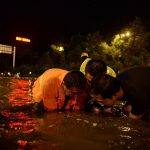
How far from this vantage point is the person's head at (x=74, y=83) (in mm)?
6716

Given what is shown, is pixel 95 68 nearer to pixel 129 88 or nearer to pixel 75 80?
pixel 75 80

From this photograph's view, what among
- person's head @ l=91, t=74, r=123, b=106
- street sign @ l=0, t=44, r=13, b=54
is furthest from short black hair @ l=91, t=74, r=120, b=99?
street sign @ l=0, t=44, r=13, b=54

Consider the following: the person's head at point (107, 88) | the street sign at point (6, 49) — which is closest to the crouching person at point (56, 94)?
the person's head at point (107, 88)

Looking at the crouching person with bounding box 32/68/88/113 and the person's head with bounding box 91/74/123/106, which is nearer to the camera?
the person's head with bounding box 91/74/123/106

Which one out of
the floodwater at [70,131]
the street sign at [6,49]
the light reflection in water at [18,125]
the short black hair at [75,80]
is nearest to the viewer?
the floodwater at [70,131]

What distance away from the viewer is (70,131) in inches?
239

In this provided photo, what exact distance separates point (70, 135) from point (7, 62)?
34.4 m

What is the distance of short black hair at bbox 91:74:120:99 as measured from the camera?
4.50 meters

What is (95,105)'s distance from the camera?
836 centimetres

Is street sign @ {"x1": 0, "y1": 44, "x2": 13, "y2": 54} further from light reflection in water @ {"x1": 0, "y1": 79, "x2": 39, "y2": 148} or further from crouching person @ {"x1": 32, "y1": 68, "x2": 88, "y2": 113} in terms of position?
crouching person @ {"x1": 32, "y1": 68, "x2": 88, "y2": 113}

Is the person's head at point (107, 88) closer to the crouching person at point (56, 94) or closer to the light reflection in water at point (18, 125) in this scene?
the light reflection in water at point (18, 125)

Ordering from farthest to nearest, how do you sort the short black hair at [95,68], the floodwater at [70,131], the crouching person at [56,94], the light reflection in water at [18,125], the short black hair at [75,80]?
the crouching person at [56,94], the short black hair at [95,68], the short black hair at [75,80], the light reflection in water at [18,125], the floodwater at [70,131]

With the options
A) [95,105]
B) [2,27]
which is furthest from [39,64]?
[95,105]

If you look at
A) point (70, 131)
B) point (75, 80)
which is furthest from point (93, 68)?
point (70, 131)
